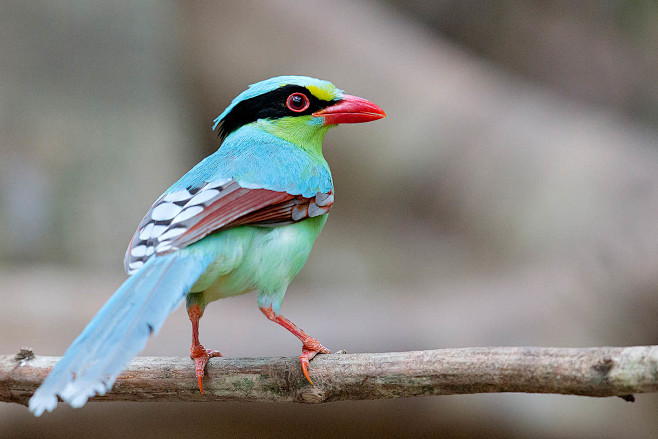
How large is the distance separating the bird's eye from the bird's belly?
75 cm

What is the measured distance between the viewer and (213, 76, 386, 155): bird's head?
12.2ft

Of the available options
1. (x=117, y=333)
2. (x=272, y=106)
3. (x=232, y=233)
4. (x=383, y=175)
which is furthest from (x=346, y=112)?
(x=383, y=175)

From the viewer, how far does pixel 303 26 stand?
23.9 feet

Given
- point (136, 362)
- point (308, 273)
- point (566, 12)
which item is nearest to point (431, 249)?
point (308, 273)

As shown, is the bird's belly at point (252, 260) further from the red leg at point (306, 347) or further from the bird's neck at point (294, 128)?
the bird's neck at point (294, 128)

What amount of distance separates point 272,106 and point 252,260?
0.98 metres

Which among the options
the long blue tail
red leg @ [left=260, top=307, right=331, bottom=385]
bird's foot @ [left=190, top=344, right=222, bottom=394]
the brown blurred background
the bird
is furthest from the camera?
the brown blurred background

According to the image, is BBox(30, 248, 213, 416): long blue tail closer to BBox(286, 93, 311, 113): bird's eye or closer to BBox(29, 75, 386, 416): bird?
BBox(29, 75, 386, 416): bird

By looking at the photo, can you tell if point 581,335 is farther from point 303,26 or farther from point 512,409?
point 303,26

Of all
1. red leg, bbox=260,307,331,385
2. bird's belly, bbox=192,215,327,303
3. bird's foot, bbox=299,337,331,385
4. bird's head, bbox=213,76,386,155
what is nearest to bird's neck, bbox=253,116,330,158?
bird's head, bbox=213,76,386,155

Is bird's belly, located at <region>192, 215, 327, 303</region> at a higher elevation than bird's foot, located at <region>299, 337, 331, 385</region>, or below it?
higher

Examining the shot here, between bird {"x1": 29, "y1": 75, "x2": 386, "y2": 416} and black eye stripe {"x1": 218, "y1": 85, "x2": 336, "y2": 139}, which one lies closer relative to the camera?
bird {"x1": 29, "y1": 75, "x2": 386, "y2": 416}

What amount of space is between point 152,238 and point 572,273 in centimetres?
439

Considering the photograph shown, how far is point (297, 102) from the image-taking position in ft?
12.3
